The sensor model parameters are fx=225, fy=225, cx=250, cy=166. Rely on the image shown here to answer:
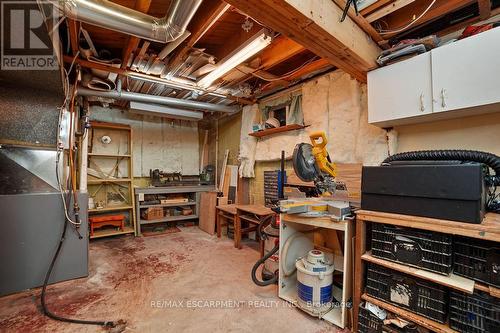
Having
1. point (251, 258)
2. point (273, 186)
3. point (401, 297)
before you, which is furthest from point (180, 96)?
point (401, 297)

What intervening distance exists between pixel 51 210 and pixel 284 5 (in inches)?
114

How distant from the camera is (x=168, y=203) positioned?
4.45 metres

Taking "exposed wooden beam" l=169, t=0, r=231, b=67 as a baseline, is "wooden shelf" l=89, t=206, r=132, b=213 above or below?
below

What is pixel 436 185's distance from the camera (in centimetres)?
135

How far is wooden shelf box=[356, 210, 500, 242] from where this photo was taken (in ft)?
3.81

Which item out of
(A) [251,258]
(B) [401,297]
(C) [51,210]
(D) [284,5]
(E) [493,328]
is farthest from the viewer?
(A) [251,258]

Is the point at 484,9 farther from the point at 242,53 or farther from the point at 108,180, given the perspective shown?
the point at 108,180

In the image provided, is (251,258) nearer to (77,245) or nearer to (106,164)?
(77,245)

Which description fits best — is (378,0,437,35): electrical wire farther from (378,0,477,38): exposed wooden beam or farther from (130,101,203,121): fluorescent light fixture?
(130,101,203,121): fluorescent light fixture

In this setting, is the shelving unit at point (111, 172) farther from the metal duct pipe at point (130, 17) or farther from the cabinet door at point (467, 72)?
the cabinet door at point (467, 72)

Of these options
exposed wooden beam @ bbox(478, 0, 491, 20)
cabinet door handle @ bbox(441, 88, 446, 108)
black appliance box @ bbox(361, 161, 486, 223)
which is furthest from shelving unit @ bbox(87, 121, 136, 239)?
exposed wooden beam @ bbox(478, 0, 491, 20)

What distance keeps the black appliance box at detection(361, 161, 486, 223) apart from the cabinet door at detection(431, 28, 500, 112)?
56 centimetres

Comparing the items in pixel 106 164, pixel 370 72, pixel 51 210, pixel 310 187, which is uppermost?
pixel 370 72

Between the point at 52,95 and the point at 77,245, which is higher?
the point at 52,95
